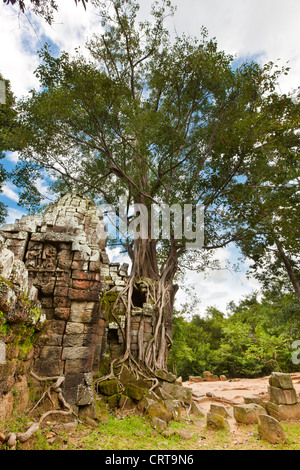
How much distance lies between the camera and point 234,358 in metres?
18.0

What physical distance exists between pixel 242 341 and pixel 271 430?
12.2 meters

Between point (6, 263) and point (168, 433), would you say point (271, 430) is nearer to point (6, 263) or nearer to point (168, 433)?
point (168, 433)

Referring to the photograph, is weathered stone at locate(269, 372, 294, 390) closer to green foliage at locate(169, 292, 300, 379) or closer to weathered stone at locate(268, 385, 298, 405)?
weathered stone at locate(268, 385, 298, 405)

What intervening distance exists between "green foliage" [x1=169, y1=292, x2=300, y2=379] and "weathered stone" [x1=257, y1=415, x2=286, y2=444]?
6117mm

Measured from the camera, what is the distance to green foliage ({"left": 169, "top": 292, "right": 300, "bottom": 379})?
11.2 metres

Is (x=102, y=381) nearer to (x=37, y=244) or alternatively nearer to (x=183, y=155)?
(x=37, y=244)

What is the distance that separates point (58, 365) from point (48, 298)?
1.00m

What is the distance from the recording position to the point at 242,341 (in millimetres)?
15016

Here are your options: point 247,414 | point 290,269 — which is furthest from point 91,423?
point 290,269

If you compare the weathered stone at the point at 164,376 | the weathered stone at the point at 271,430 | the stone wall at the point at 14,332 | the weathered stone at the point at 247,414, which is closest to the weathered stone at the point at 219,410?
the weathered stone at the point at 247,414

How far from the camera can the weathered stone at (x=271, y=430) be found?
12.6 ft

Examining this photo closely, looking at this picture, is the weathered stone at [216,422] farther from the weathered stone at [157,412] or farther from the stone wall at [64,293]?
the stone wall at [64,293]
